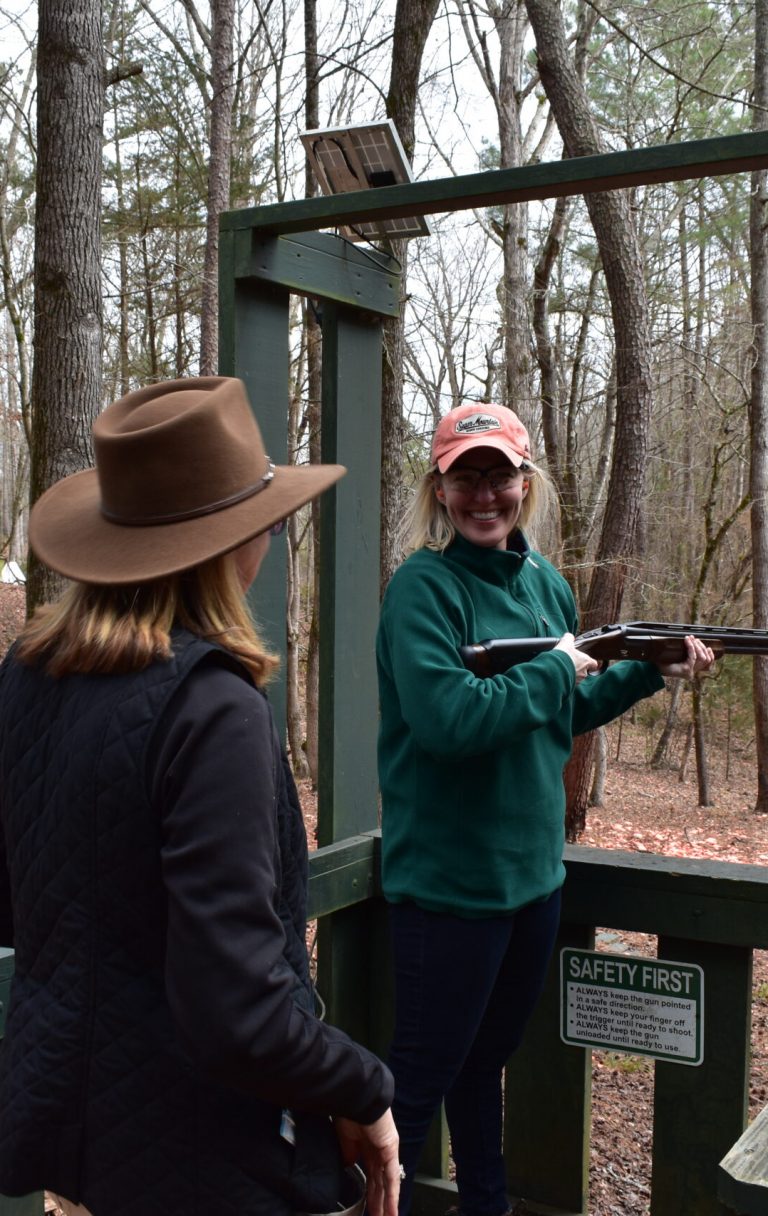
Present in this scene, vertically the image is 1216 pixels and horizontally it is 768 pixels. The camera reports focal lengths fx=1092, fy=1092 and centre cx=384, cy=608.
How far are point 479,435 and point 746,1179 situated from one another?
149 centimetres

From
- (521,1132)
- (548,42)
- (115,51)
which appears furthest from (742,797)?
(521,1132)

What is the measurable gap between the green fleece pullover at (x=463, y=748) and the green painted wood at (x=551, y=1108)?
0.55 m

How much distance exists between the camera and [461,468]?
241cm

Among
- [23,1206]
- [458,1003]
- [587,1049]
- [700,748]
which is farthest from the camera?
[700,748]

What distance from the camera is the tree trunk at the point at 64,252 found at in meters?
6.00

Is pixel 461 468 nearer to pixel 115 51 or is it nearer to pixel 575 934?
pixel 575 934

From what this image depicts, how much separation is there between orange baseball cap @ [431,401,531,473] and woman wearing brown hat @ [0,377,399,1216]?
1033 millimetres

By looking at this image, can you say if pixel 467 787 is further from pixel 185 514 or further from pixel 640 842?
pixel 640 842

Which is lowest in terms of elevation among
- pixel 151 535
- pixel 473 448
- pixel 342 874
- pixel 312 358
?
pixel 342 874

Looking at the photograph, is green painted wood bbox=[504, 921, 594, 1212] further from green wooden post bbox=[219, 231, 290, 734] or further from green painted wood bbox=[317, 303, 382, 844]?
green wooden post bbox=[219, 231, 290, 734]

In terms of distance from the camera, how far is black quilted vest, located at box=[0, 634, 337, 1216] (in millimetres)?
1247

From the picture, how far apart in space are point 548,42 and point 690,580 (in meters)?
13.8

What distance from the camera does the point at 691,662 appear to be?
2635 millimetres

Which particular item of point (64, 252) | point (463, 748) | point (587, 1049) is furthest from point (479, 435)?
point (64, 252)
